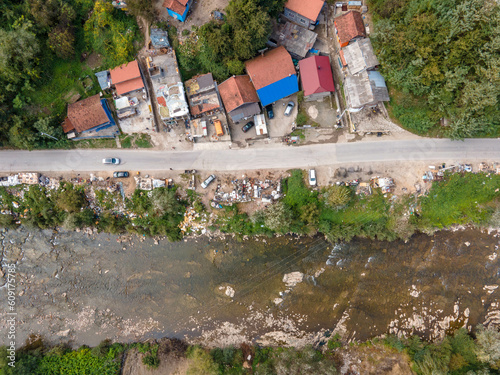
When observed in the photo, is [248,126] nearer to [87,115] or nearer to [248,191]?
[248,191]

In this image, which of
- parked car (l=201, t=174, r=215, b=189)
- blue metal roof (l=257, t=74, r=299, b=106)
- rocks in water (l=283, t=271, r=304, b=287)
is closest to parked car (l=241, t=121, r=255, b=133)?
blue metal roof (l=257, t=74, r=299, b=106)

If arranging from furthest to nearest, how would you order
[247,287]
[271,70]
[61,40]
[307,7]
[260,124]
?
[247,287]
[260,124]
[271,70]
[307,7]
[61,40]

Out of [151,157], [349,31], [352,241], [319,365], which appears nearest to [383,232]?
[352,241]

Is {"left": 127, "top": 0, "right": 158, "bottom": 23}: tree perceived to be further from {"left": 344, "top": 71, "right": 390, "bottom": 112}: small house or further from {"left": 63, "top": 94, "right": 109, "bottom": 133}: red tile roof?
{"left": 344, "top": 71, "right": 390, "bottom": 112}: small house

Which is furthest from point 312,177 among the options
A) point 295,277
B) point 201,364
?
point 201,364

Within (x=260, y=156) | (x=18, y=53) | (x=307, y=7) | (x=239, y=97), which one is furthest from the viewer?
(x=260, y=156)
